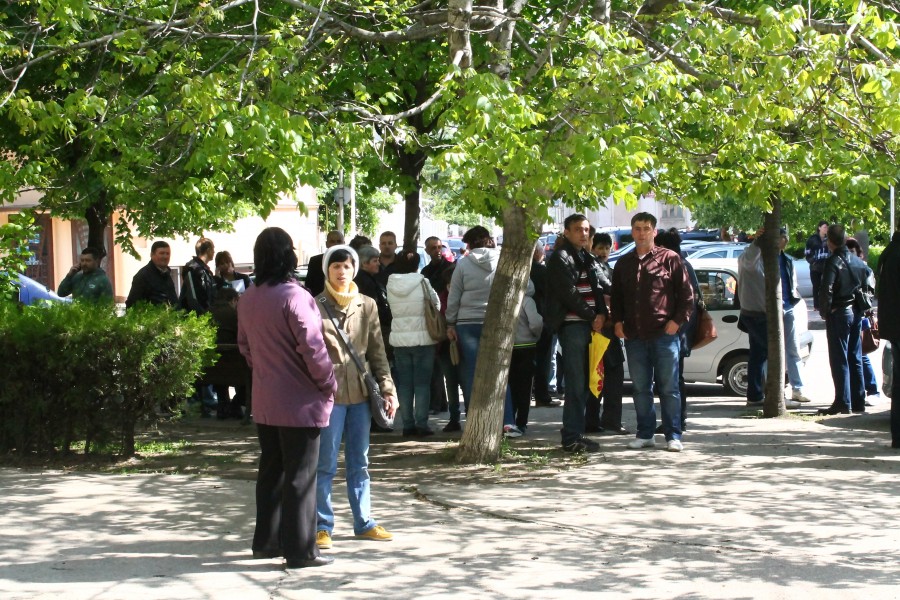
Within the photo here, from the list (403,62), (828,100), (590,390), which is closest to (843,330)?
(590,390)

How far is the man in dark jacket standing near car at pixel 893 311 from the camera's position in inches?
390

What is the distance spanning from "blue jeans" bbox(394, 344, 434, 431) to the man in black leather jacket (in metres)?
4.28

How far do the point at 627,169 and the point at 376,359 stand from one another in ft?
6.47

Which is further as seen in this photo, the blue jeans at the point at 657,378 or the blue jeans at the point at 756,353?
the blue jeans at the point at 756,353

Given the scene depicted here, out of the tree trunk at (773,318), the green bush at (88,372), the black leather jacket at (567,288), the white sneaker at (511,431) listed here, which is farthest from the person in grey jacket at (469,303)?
the tree trunk at (773,318)

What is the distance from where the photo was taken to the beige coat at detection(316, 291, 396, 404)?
6.86 metres

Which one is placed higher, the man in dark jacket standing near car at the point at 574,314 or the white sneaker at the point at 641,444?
the man in dark jacket standing near car at the point at 574,314

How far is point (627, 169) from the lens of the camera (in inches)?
296

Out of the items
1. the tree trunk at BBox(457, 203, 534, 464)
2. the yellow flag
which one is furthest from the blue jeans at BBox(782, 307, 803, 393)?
the tree trunk at BBox(457, 203, 534, 464)

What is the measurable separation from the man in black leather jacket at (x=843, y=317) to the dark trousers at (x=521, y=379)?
3.37 meters

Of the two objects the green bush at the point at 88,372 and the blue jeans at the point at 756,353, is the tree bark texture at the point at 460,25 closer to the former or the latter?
the green bush at the point at 88,372

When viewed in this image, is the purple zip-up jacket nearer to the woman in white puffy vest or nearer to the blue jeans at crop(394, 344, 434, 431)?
the woman in white puffy vest

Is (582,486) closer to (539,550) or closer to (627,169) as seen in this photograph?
(539,550)

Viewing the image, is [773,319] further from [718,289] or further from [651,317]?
[651,317]
